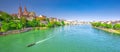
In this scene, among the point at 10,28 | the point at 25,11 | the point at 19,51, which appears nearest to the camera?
the point at 19,51

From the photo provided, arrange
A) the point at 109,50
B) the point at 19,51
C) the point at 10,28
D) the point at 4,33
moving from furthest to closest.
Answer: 1. the point at 10,28
2. the point at 4,33
3. the point at 109,50
4. the point at 19,51

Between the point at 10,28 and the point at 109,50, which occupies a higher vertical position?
the point at 10,28

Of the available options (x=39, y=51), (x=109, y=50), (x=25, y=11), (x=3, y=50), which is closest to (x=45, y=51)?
(x=39, y=51)

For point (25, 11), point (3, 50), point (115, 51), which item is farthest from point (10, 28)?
point (25, 11)

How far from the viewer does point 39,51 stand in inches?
441

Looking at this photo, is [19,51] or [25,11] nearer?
[19,51]

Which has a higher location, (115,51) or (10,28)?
(10,28)

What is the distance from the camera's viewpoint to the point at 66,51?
11.4 meters

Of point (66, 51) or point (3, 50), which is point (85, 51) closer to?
point (66, 51)

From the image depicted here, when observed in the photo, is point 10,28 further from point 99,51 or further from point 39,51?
point 99,51

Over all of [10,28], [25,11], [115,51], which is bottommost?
→ [115,51]

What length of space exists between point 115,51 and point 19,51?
8.00m

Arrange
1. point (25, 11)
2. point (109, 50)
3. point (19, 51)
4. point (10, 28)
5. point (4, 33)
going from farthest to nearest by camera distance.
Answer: point (25, 11)
point (10, 28)
point (4, 33)
point (109, 50)
point (19, 51)

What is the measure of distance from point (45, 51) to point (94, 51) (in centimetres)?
410
